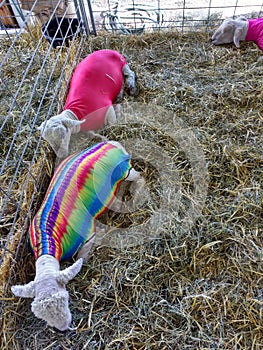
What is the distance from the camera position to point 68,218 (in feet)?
6.03

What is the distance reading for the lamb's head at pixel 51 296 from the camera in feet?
4.94

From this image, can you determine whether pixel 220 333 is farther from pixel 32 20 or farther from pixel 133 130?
pixel 32 20

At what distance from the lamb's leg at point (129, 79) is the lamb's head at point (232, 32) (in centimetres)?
96

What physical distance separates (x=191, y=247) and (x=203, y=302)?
0.99ft

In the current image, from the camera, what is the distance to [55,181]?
1968mm

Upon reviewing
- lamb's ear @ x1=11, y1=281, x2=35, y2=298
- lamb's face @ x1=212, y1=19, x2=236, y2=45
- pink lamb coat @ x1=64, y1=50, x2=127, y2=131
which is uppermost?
lamb's ear @ x1=11, y1=281, x2=35, y2=298

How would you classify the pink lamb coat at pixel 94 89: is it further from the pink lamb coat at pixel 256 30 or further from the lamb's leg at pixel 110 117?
the pink lamb coat at pixel 256 30

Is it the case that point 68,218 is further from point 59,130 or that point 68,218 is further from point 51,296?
point 59,130

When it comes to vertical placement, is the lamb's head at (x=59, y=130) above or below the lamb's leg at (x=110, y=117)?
above

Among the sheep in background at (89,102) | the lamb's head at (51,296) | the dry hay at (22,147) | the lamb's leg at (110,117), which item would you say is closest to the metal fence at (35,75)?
the dry hay at (22,147)

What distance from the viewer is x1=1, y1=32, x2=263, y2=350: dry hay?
161 centimetres

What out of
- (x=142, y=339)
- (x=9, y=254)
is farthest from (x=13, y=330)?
(x=142, y=339)

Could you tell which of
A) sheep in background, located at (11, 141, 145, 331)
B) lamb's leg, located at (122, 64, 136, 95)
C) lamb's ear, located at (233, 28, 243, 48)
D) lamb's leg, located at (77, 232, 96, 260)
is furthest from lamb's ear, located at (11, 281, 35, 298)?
lamb's ear, located at (233, 28, 243, 48)

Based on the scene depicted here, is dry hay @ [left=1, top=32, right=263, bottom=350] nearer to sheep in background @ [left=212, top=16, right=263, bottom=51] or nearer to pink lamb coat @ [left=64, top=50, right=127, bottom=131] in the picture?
pink lamb coat @ [left=64, top=50, right=127, bottom=131]
